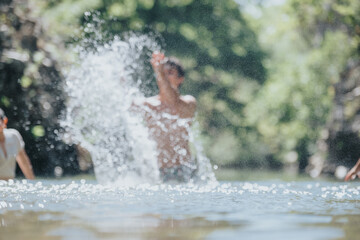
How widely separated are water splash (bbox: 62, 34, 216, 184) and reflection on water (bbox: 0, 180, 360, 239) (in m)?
2.66

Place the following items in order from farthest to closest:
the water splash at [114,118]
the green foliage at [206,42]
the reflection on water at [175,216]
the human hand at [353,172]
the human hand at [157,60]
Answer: the green foliage at [206,42]
the water splash at [114,118]
the human hand at [157,60]
the human hand at [353,172]
the reflection on water at [175,216]

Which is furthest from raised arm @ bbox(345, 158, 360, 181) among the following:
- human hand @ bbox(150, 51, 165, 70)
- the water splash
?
human hand @ bbox(150, 51, 165, 70)

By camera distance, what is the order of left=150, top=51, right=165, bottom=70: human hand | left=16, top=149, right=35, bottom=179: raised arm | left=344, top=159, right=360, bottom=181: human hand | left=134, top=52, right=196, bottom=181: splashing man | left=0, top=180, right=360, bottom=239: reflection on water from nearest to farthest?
1. left=0, top=180, right=360, bottom=239: reflection on water
2. left=16, top=149, right=35, bottom=179: raised arm
3. left=344, top=159, right=360, bottom=181: human hand
4. left=150, top=51, right=165, bottom=70: human hand
5. left=134, top=52, right=196, bottom=181: splashing man

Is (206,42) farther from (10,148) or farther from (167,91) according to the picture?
(10,148)

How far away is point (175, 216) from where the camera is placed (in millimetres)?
4258

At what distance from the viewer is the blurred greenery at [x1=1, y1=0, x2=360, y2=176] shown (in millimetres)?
28975

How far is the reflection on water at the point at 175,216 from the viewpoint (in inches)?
135

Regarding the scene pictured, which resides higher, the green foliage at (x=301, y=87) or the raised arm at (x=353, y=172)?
the green foliage at (x=301, y=87)

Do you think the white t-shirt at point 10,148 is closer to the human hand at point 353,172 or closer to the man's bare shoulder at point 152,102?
the man's bare shoulder at point 152,102

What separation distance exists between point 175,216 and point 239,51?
31107 millimetres

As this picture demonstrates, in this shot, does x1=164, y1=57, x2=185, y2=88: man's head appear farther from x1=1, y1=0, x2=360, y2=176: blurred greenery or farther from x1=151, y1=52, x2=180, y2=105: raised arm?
x1=1, y1=0, x2=360, y2=176: blurred greenery

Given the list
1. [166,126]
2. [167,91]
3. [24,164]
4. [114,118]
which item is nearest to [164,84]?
[167,91]

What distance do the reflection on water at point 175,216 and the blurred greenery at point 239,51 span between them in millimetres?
15656

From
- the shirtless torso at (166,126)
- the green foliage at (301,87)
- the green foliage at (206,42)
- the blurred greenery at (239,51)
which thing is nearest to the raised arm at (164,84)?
the shirtless torso at (166,126)
